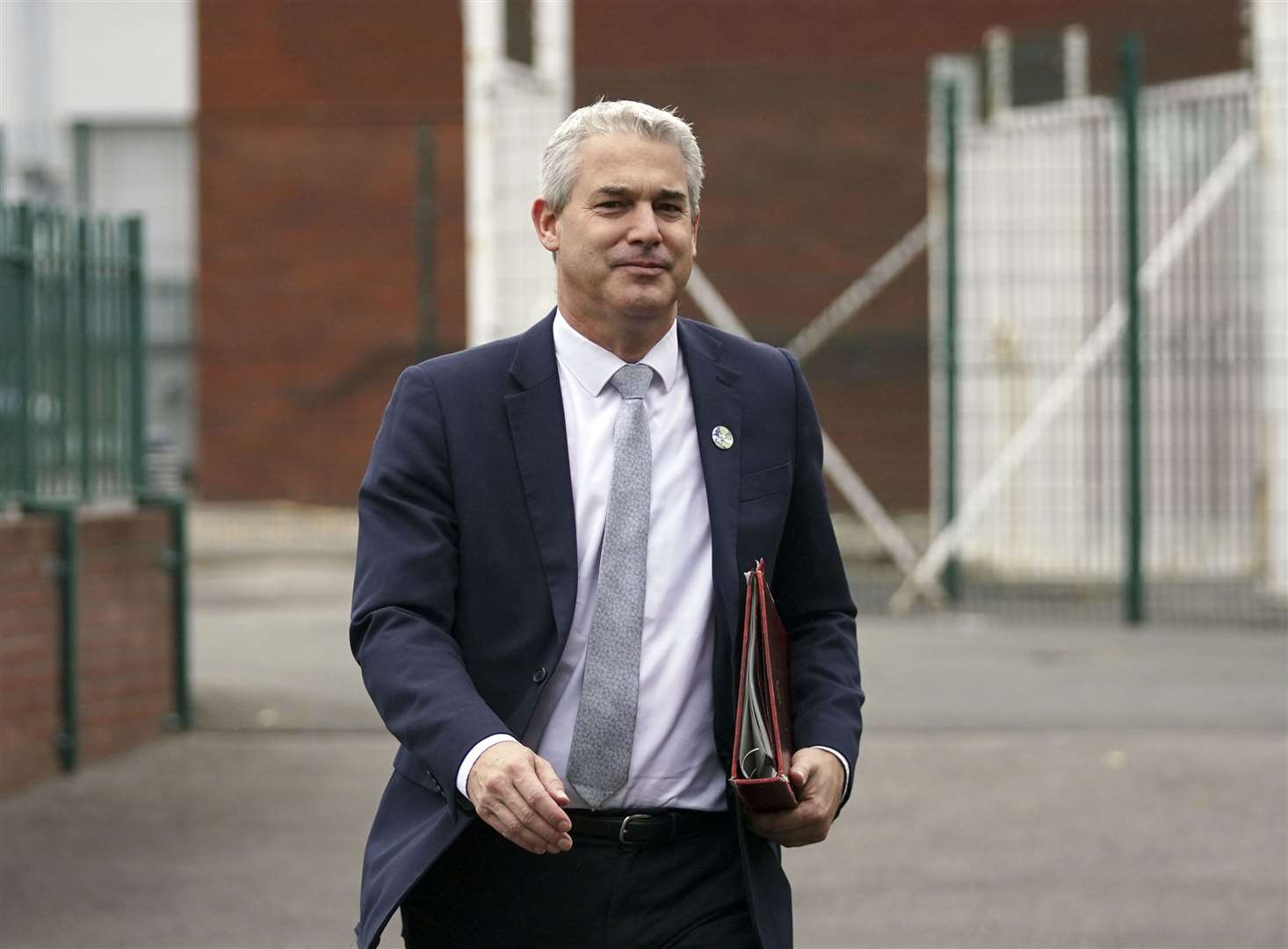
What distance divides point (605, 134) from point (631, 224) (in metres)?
0.13

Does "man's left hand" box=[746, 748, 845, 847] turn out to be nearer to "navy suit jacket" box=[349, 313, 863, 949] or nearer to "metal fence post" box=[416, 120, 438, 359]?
"navy suit jacket" box=[349, 313, 863, 949]

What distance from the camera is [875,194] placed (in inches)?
871

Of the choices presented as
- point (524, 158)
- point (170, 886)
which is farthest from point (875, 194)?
point (170, 886)

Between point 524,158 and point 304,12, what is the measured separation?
11819 mm

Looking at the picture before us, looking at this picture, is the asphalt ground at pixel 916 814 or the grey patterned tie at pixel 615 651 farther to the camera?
the asphalt ground at pixel 916 814

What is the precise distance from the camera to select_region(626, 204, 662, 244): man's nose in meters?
3.06

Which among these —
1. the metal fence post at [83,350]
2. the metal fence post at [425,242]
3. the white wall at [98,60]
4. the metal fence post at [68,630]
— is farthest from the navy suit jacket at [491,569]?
the white wall at [98,60]

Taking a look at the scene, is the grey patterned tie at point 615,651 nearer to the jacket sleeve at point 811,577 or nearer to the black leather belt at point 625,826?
the black leather belt at point 625,826

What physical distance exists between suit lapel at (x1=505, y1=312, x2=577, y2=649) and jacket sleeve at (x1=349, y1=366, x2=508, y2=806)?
108 millimetres

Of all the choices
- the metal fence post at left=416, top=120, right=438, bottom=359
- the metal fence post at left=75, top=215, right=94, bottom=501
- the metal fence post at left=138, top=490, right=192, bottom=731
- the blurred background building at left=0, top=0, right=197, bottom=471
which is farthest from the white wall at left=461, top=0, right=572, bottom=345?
the metal fence post at left=75, top=215, right=94, bottom=501

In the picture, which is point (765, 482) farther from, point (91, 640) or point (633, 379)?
point (91, 640)

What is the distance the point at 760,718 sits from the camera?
118 inches

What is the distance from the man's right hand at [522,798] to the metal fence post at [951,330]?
36.9 ft

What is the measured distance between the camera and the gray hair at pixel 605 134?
309 cm
